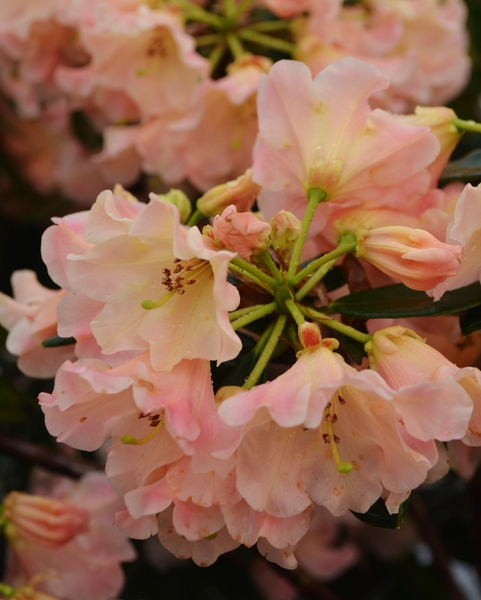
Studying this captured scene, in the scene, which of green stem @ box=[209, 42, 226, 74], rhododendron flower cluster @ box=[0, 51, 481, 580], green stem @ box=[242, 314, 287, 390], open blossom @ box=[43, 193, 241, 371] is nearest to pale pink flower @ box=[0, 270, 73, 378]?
rhododendron flower cluster @ box=[0, 51, 481, 580]

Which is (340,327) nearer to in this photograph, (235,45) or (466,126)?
(466,126)

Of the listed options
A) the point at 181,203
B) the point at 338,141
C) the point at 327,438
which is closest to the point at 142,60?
the point at 181,203

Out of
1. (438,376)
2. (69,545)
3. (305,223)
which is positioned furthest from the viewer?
(69,545)

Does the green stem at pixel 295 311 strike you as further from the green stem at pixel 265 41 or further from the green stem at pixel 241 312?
the green stem at pixel 265 41

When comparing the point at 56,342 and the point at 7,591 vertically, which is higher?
the point at 56,342

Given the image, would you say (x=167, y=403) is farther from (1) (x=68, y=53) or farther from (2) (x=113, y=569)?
(1) (x=68, y=53)

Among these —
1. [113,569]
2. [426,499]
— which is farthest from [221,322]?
[426,499]

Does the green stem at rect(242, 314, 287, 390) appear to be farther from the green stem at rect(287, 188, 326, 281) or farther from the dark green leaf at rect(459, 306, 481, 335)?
the dark green leaf at rect(459, 306, 481, 335)
